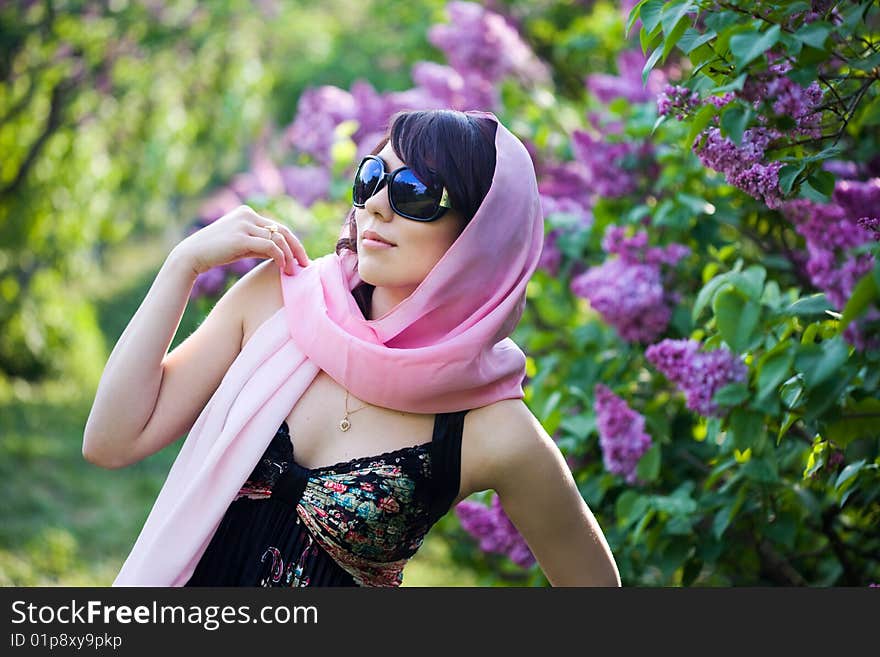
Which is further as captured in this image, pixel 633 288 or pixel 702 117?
pixel 633 288

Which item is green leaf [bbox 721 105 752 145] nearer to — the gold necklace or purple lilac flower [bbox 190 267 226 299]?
the gold necklace

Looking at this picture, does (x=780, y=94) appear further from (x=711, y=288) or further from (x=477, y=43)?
(x=477, y=43)

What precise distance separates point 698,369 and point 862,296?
1017mm

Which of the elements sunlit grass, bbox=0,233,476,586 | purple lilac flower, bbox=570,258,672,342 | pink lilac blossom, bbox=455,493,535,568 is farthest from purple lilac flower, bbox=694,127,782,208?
sunlit grass, bbox=0,233,476,586

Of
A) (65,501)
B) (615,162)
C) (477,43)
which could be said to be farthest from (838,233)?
(65,501)

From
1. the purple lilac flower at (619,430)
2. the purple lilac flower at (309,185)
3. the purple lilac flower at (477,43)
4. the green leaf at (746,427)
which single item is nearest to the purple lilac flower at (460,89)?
the purple lilac flower at (477,43)

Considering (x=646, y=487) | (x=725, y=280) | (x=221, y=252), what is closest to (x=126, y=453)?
(x=221, y=252)

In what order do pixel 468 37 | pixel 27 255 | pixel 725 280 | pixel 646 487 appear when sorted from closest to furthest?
pixel 725 280, pixel 646 487, pixel 468 37, pixel 27 255

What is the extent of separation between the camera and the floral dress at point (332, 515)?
1825mm

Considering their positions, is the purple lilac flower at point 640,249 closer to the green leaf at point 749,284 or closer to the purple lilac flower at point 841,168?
the purple lilac flower at point 841,168

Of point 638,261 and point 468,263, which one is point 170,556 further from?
point 638,261

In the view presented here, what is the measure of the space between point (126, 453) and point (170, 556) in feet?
0.68

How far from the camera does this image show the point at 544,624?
1.82 meters

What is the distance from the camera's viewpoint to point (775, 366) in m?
1.85
